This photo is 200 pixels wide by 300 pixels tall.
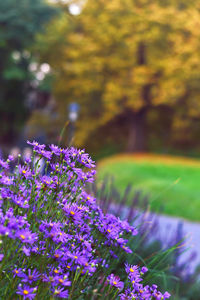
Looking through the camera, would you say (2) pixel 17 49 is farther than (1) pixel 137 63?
Yes

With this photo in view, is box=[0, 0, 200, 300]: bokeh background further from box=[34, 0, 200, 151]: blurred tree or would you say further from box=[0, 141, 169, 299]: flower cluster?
box=[0, 141, 169, 299]: flower cluster

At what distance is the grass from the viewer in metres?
12.9

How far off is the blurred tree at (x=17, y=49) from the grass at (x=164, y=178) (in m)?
9.50

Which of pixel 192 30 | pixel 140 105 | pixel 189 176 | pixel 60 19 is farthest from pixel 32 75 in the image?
pixel 189 176

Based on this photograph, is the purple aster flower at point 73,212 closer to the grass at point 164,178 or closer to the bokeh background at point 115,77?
the grass at point 164,178

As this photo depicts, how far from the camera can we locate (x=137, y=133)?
2598 centimetres

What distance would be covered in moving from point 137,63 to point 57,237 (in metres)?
23.6

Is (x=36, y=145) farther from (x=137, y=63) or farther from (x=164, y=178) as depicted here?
(x=137, y=63)

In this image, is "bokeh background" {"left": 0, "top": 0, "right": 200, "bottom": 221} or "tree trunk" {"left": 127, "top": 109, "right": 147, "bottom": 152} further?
"tree trunk" {"left": 127, "top": 109, "right": 147, "bottom": 152}

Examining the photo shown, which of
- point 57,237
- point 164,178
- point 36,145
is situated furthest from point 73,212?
point 164,178

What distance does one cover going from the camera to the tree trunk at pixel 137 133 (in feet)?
84.2

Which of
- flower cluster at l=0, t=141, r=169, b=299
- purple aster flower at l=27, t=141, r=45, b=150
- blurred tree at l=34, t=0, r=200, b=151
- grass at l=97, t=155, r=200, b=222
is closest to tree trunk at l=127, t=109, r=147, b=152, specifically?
blurred tree at l=34, t=0, r=200, b=151

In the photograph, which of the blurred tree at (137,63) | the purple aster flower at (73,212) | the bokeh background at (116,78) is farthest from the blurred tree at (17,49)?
the purple aster flower at (73,212)

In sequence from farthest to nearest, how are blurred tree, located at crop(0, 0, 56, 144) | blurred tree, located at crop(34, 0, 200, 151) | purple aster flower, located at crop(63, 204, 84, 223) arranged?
blurred tree, located at crop(0, 0, 56, 144) → blurred tree, located at crop(34, 0, 200, 151) → purple aster flower, located at crop(63, 204, 84, 223)
